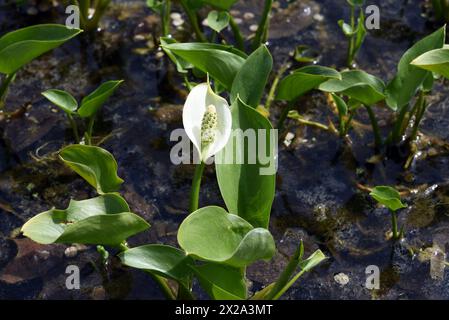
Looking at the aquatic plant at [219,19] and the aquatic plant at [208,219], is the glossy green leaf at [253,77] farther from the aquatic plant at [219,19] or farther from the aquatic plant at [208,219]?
the aquatic plant at [219,19]

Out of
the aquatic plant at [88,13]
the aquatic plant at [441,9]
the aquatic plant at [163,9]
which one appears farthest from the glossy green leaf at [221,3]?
the aquatic plant at [441,9]

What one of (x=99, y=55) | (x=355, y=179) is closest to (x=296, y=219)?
(x=355, y=179)

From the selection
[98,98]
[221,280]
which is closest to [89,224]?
[221,280]

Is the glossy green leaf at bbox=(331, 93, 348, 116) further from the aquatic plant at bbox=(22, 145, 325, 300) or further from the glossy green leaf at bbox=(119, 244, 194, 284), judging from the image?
the glossy green leaf at bbox=(119, 244, 194, 284)

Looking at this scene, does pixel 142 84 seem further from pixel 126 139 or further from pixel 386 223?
pixel 386 223

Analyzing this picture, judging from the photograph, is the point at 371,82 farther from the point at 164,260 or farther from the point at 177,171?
the point at 164,260

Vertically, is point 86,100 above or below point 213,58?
below

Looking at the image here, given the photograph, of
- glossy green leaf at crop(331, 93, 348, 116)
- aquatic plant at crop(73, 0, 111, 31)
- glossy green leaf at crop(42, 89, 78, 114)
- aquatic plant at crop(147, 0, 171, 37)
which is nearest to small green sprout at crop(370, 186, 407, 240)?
glossy green leaf at crop(331, 93, 348, 116)
